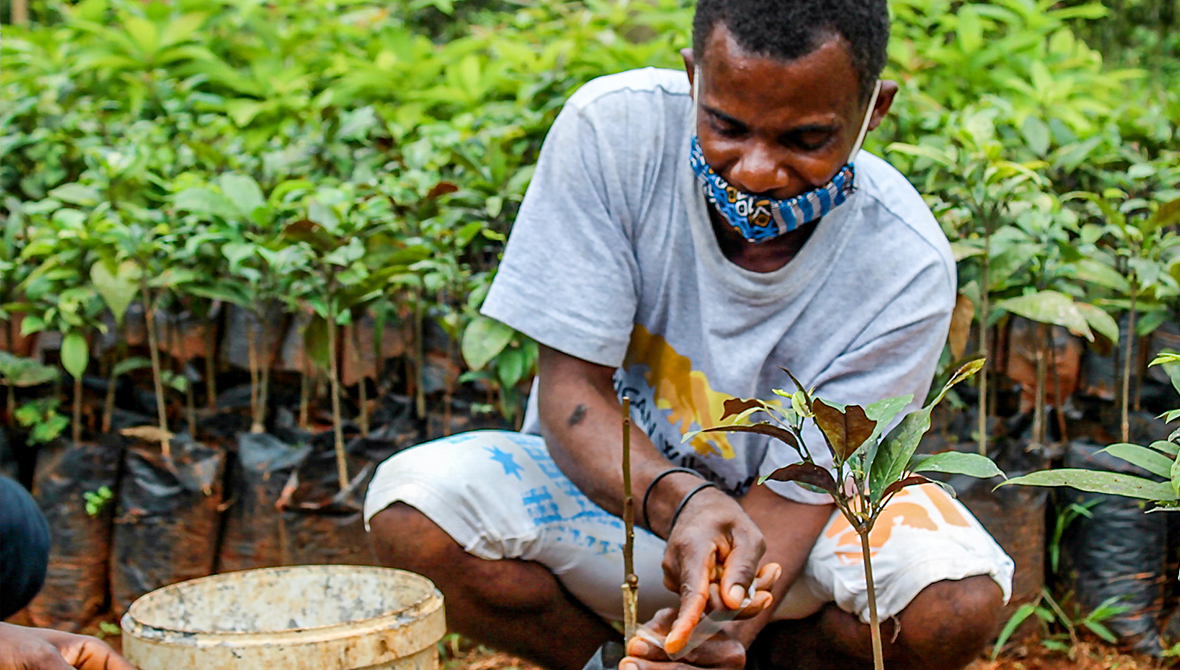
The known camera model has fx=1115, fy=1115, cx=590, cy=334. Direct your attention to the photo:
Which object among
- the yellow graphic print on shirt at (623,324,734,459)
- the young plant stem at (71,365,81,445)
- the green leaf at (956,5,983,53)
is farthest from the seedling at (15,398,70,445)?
the green leaf at (956,5,983,53)

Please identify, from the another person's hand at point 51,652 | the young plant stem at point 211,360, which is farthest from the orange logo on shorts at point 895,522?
the young plant stem at point 211,360

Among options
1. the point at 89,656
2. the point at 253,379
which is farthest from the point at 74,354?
the point at 89,656

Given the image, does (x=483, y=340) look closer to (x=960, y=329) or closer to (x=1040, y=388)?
(x=960, y=329)

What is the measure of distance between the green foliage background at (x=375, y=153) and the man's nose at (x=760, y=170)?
2.43 ft

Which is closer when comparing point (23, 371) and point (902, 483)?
point (902, 483)

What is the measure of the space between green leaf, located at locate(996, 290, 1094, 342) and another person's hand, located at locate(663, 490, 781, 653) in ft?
3.04

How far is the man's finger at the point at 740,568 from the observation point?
3.88 ft

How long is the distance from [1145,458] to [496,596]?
0.97m

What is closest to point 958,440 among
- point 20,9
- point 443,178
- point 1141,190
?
point 1141,190

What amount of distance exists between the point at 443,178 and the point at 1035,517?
56.5 inches

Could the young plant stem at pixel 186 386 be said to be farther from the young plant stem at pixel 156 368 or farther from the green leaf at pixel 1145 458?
the green leaf at pixel 1145 458

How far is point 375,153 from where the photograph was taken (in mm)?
2809

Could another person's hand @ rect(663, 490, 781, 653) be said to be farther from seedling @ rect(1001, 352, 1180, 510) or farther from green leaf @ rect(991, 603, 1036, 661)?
green leaf @ rect(991, 603, 1036, 661)

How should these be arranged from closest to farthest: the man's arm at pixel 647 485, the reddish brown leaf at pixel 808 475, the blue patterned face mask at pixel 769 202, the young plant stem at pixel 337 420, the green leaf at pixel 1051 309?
the reddish brown leaf at pixel 808 475
the man's arm at pixel 647 485
the blue patterned face mask at pixel 769 202
the green leaf at pixel 1051 309
the young plant stem at pixel 337 420
